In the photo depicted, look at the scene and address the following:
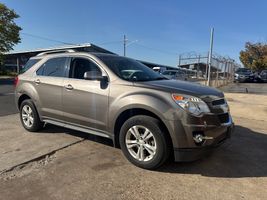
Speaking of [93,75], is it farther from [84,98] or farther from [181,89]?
[181,89]

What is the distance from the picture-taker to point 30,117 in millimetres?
5906

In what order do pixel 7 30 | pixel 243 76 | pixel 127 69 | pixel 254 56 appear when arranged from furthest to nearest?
pixel 254 56 → pixel 7 30 → pixel 243 76 → pixel 127 69

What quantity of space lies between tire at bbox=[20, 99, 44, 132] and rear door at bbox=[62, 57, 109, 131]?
3.34ft

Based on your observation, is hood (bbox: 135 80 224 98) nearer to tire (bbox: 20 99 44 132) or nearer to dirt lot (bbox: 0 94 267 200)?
dirt lot (bbox: 0 94 267 200)

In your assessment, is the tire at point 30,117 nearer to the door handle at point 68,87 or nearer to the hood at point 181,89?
the door handle at point 68,87

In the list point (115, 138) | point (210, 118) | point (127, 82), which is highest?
point (127, 82)

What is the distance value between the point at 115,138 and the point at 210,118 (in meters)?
1.55

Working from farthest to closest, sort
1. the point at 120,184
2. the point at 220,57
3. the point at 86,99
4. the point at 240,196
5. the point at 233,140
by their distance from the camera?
the point at 220,57, the point at 233,140, the point at 86,99, the point at 120,184, the point at 240,196

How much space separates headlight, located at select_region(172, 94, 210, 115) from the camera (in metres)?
3.77

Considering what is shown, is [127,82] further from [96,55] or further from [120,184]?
[120,184]

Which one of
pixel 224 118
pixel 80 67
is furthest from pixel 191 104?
pixel 80 67

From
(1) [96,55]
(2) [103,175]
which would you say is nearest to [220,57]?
(1) [96,55]

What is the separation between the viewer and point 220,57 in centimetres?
1986

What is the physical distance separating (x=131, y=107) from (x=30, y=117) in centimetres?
283
